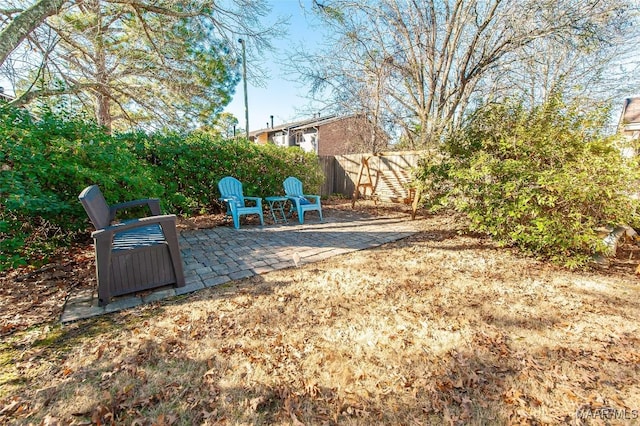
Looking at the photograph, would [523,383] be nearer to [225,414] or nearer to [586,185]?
[225,414]

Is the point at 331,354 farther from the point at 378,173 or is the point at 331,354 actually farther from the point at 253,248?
the point at 378,173

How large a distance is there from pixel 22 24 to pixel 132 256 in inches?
161

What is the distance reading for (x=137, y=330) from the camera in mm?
1803

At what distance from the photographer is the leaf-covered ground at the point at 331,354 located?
1255mm

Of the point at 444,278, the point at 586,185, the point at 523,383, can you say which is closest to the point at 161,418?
the point at 523,383

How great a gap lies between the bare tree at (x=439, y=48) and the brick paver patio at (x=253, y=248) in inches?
92.5

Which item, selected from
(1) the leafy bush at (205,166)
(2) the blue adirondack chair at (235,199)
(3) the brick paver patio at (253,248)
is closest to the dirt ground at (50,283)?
(3) the brick paver patio at (253,248)

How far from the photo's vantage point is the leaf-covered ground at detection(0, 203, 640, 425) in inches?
49.4

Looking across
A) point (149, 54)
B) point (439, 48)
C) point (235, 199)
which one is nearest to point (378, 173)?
point (439, 48)

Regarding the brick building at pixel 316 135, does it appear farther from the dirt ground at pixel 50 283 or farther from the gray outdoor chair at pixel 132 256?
the gray outdoor chair at pixel 132 256

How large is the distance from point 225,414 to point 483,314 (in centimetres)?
199

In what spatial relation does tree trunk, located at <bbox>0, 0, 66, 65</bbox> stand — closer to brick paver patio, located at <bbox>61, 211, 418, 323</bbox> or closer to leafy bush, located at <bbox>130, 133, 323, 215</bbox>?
leafy bush, located at <bbox>130, 133, 323, 215</bbox>

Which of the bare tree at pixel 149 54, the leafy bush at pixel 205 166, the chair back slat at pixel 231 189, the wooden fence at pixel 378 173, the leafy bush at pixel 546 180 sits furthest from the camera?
the wooden fence at pixel 378 173

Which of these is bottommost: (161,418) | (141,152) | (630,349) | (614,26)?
(630,349)
